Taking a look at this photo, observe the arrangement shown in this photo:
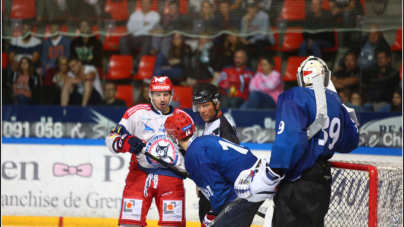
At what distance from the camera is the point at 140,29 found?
5.19 m

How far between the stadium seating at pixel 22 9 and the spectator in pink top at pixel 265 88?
244cm

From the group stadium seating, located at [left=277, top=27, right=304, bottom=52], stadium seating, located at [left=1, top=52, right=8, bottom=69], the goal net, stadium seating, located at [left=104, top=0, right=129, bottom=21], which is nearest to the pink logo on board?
stadium seating, located at [left=1, top=52, right=8, bottom=69]

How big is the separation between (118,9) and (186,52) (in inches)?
34.1

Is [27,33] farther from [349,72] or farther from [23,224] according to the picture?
[349,72]

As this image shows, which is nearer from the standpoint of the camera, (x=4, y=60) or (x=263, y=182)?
(x=263, y=182)

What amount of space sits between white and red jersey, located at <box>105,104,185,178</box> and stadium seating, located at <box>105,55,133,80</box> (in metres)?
1.94

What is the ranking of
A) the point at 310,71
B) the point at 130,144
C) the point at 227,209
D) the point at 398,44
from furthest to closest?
the point at 398,44 < the point at 130,144 < the point at 227,209 < the point at 310,71

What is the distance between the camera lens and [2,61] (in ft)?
17.0

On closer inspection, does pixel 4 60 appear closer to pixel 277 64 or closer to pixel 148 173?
pixel 148 173

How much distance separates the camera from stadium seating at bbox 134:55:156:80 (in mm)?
5211

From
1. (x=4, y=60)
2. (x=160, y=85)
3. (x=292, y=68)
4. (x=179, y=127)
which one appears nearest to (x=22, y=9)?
(x=4, y=60)

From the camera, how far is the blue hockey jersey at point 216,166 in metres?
2.36

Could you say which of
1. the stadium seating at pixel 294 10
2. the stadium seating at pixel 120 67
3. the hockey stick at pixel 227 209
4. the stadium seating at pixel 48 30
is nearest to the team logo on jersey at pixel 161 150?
the hockey stick at pixel 227 209

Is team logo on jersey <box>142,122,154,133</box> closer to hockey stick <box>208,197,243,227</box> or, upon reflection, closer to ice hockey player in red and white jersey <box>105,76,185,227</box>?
ice hockey player in red and white jersey <box>105,76,185,227</box>
